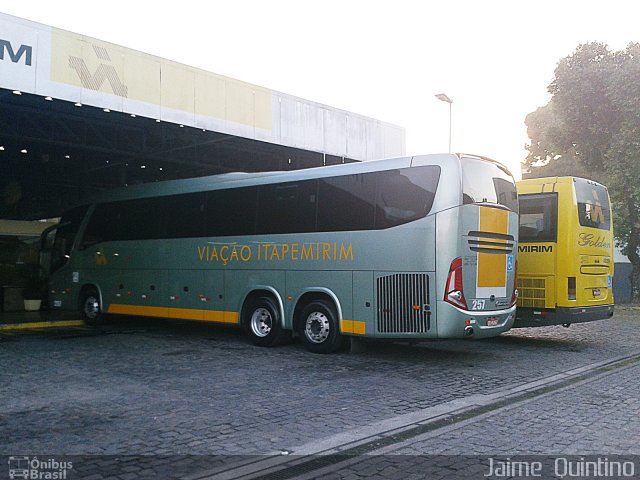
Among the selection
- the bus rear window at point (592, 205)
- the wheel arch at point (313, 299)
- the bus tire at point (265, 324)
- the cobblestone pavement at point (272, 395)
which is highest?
the bus rear window at point (592, 205)

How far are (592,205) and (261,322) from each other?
23.7 ft

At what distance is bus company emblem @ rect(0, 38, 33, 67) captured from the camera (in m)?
12.8

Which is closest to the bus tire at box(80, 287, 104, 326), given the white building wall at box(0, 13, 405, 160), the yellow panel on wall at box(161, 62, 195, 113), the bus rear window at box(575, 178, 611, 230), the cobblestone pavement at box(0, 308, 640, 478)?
the cobblestone pavement at box(0, 308, 640, 478)

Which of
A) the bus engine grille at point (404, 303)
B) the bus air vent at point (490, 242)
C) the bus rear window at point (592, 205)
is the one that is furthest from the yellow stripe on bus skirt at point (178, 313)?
the bus rear window at point (592, 205)

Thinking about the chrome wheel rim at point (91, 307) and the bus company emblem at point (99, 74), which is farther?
the chrome wheel rim at point (91, 307)

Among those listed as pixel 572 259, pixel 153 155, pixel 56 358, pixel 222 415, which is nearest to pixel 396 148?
pixel 153 155

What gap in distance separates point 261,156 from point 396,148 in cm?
467

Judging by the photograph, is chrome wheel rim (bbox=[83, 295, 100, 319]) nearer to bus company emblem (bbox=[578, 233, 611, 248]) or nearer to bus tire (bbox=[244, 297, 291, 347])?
bus tire (bbox=[244, 297, 291, 347])

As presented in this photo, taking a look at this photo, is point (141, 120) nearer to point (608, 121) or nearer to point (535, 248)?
point (535, 248)

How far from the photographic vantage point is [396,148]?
871 inches

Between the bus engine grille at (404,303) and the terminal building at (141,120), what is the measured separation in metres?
7.61

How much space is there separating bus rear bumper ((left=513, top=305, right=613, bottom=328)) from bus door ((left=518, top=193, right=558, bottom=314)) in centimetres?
10

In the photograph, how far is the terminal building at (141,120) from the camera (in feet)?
44.7

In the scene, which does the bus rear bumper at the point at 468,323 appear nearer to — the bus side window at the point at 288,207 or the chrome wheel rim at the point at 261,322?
the bus side window at the point at 288,207
